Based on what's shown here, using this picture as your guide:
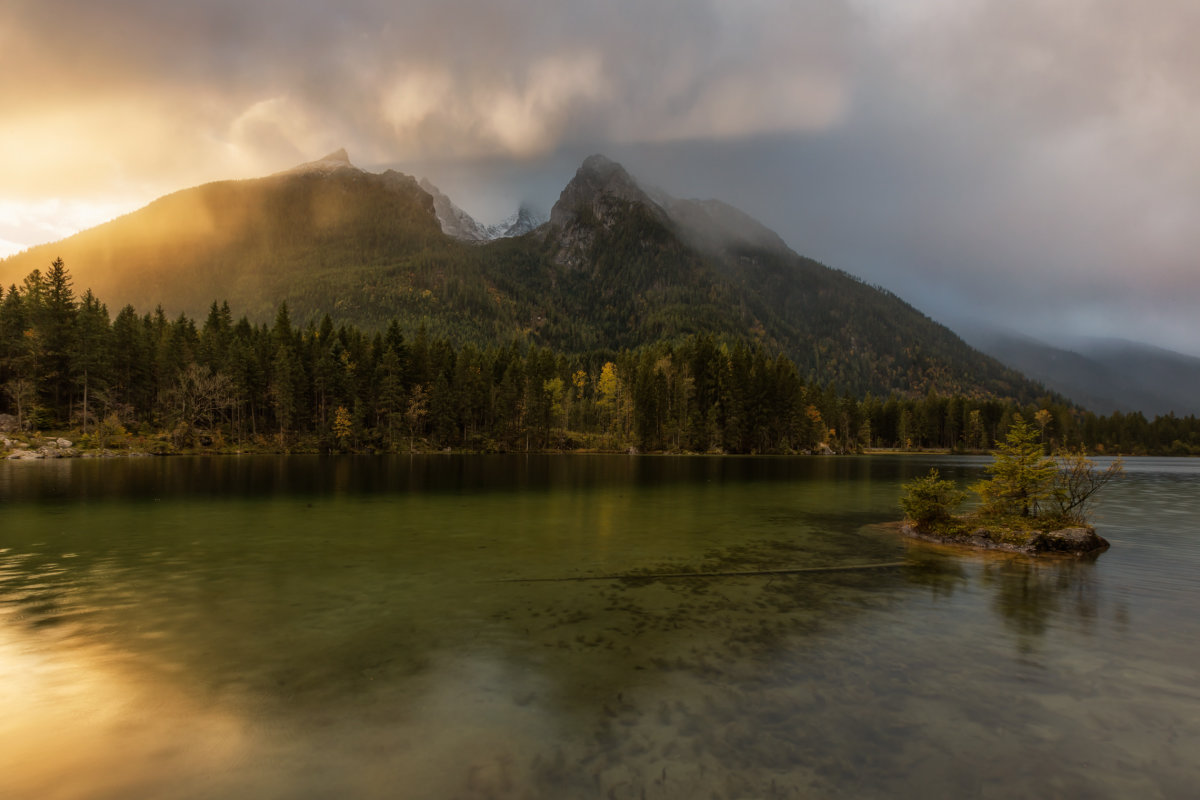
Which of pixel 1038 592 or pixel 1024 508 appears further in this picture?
pixel 1024 508

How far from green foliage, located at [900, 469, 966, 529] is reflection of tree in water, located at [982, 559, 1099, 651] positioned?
15.6ft

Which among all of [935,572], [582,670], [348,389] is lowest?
[935,572]

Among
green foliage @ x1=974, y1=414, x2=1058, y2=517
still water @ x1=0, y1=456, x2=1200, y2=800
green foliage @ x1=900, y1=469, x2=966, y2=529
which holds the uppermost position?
green foliage @ x1=974, y1=414, x2=1058, y2=517

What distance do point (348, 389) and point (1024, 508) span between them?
344ft

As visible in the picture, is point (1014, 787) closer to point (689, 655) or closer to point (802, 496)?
point (689, 655)

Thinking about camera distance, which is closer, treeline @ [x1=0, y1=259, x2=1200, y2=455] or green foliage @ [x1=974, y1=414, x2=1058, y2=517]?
green foliage @ [x1=974, y1=414, x2=1058, y2=517]

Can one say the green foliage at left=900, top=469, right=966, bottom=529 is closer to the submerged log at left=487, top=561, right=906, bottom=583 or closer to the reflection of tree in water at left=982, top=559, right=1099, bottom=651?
the reflection of tree in water at left=982, top=559, right=1099, bottom=651

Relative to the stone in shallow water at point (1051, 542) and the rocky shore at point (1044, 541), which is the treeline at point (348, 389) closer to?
the rocky shore at point (1044, 541)

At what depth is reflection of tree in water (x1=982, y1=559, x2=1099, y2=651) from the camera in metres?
13.3

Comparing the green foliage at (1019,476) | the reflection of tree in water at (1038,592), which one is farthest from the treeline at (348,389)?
the reflection of tree in water at (1038,592)

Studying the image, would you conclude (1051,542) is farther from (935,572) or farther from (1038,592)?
(1038,592)

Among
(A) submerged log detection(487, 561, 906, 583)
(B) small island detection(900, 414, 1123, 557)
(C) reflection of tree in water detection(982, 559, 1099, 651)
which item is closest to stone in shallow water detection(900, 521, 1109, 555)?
(B) small island detection(900, 414, 1123, 557)

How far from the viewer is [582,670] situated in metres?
10.1

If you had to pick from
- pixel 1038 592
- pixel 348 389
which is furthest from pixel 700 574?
pixel 348 389
